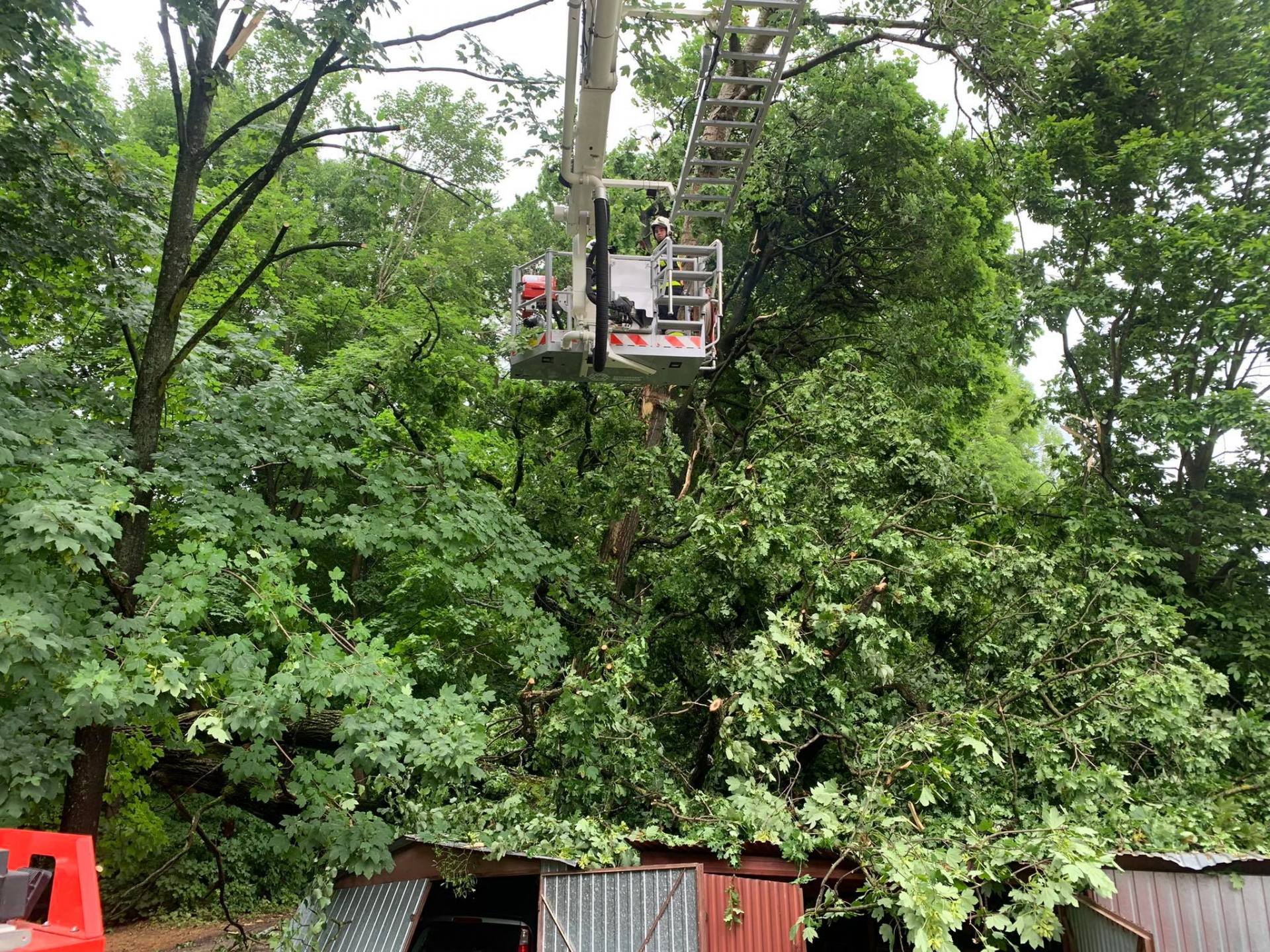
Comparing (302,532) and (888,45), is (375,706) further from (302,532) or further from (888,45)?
(888,45)

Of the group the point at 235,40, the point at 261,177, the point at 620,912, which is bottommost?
the point at 620,912

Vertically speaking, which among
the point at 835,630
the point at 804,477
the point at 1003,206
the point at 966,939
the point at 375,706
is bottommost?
the point at 966,939

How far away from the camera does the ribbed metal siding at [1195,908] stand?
6461 millimetres

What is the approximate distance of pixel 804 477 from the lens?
33.6ft

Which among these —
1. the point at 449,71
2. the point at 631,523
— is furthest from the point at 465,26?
the point at 631,523

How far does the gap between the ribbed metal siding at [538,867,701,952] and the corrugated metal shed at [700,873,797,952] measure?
14 cm

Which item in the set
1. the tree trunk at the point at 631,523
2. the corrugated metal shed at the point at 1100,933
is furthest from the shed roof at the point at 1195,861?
the tree trunk at the point at 631,523

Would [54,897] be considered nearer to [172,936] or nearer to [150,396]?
[150,396]

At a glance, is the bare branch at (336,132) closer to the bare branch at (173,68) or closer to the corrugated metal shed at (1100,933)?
the bare branch at (173,68)

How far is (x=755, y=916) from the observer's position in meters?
6.53

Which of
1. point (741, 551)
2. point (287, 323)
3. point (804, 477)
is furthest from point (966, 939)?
point (287, 323)

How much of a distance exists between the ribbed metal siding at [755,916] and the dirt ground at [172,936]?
33.0 feet

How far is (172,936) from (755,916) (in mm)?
13211

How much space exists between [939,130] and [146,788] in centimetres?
1613
